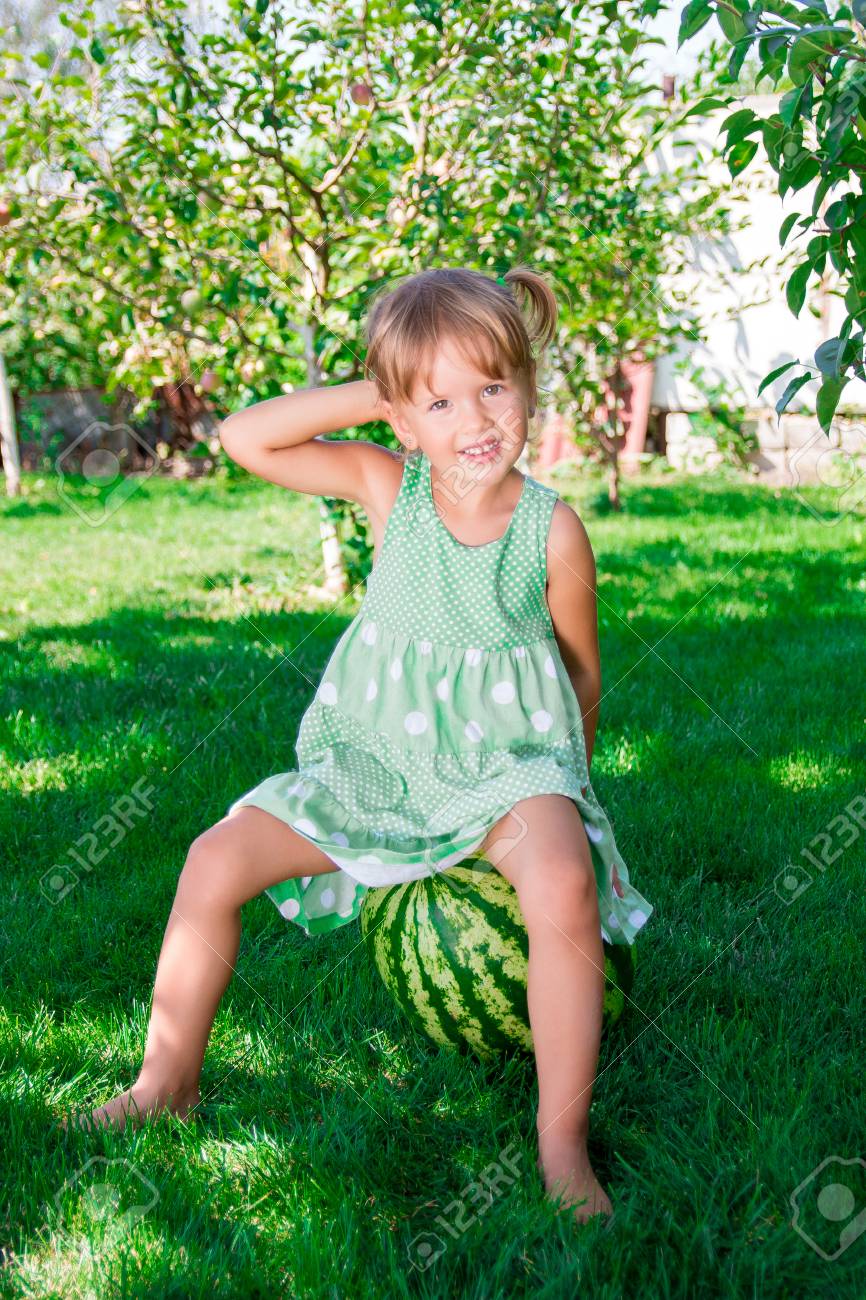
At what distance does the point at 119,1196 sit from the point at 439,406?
1.51 meters

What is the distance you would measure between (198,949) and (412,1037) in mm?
552

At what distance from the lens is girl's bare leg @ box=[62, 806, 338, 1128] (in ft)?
7.24

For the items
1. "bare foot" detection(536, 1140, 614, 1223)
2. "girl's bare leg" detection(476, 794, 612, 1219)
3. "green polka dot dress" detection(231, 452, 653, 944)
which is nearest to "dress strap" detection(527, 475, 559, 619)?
"green polka dot dress" detection(231, 452, 653, 944)

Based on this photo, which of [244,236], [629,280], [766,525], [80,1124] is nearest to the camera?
[80,1124]

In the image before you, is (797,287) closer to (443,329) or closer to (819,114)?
(819,114)

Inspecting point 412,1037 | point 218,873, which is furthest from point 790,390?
point 412,1037

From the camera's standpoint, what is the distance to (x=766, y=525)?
8.02m

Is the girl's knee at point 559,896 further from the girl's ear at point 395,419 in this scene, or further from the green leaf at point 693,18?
the green leaf at point 693,18

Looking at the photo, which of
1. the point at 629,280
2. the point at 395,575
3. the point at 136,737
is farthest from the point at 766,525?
the point at 395,575

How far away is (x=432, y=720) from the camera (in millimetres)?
2371

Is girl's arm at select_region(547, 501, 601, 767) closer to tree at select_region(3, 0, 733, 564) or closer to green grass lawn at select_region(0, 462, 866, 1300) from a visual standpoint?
green grass lawn at select_region(0, 462, 866, 1300)

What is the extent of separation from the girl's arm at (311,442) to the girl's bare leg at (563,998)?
930mm

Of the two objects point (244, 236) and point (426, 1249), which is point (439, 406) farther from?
point (244, 236)

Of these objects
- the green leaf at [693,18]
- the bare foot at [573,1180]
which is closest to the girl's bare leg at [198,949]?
the bare foot at [573,1180]
